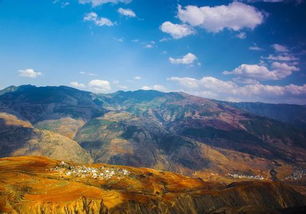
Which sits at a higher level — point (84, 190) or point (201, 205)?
point (84, 190)

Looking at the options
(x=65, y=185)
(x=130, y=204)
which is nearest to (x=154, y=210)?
(x=130, y=204)

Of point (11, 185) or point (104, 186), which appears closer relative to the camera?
point (11, 185)

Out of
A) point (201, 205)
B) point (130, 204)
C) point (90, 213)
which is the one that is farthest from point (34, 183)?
point (201, 205)

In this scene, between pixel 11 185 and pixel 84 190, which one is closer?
pixel 11 185

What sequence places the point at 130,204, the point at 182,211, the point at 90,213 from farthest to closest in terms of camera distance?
the point at 182,211, the point at 130,204, the point at 90,213

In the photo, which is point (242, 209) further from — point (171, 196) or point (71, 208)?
point (71, 208)

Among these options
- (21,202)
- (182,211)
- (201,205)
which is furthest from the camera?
(201,205)

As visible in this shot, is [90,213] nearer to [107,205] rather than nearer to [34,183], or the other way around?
[107,205]

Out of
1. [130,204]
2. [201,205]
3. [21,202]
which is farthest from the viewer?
[201,205]

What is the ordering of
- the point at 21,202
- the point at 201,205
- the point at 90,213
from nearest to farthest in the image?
the point at 21,202 < the point at 90,213 < the point at 201,205
